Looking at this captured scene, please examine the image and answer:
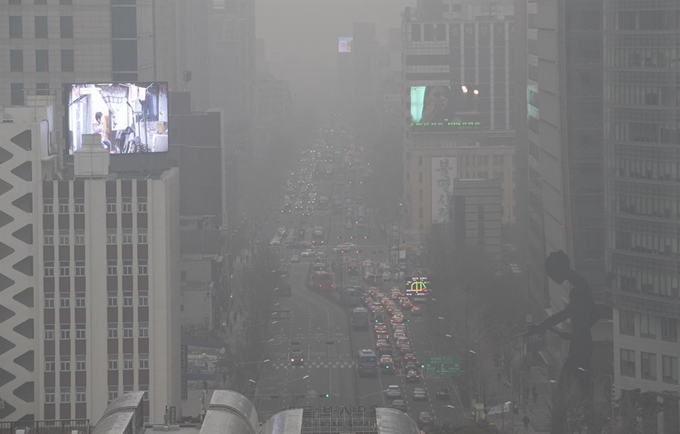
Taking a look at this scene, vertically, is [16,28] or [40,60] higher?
[16,28]

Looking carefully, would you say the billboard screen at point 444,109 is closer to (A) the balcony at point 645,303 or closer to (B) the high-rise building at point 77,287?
(A) the balcony at point 645,303

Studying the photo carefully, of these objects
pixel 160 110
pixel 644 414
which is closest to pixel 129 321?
pixel 160 110

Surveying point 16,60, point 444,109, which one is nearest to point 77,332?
point 16,60

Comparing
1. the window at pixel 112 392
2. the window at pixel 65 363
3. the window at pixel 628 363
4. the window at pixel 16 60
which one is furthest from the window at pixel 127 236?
the window at pixel 628 363

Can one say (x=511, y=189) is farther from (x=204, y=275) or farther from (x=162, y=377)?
(x=162, y=377)

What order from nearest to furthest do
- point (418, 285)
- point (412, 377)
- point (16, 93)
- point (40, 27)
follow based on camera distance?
point (40, 27) → point (16, 93) → point (412, 377) → point (418, 285)

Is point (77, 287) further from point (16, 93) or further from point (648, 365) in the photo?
point (648, 365)

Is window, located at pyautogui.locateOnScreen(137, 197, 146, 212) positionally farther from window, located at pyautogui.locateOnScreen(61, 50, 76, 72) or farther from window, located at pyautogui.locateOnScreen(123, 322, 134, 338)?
window, located at pyautogui.locateOnScreen(61, 50, 76, 72)
